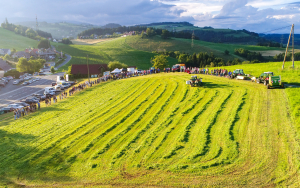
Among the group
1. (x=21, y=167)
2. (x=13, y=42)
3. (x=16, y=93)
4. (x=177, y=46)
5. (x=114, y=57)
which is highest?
(x=13, y=42)

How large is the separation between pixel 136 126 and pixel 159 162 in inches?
294

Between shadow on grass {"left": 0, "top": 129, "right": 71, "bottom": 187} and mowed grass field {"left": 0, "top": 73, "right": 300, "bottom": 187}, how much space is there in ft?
0.23

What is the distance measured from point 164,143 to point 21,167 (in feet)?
35.4

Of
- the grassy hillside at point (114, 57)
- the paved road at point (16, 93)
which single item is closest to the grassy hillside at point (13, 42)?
the grassy hillside at point (114, 57)

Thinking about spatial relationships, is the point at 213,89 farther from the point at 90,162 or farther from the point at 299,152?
the point at 90,162

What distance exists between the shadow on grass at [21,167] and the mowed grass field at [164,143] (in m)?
0.07

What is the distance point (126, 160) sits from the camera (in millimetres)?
15180

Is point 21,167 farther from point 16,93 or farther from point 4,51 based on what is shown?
point 4,51

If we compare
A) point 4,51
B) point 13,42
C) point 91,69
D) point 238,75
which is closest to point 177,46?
point 91,69

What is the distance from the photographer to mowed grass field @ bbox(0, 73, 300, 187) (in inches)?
515

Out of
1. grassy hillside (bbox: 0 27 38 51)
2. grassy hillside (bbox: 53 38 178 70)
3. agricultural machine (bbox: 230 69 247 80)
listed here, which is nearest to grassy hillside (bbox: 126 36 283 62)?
grassy hillside (bbox: 53 38 178 70)

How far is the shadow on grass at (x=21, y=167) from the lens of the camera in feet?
46.0

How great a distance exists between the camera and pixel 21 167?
15.6 meters

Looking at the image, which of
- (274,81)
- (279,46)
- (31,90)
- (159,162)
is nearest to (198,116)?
(159,162)
